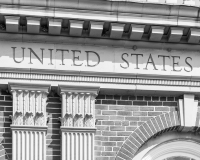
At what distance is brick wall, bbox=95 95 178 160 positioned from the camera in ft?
74.7

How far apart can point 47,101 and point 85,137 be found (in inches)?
50.5

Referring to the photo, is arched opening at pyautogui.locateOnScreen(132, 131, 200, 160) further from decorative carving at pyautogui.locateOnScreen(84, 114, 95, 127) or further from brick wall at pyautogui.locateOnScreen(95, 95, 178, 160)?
decorative carving at pyautogui.locateOnScreen(84, 114, 95, 127)

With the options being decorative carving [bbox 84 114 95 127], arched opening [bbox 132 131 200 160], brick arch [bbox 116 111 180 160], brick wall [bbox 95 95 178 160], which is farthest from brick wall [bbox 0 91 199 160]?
arched opening [bbox 132 131 200 160]

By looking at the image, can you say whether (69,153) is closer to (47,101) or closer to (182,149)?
(47,101)

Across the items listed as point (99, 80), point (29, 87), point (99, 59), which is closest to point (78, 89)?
point (99, 80)

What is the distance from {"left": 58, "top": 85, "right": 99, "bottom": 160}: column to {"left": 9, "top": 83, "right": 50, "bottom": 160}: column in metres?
0.48

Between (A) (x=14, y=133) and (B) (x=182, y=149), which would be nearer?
(A) (x=14, y=133)

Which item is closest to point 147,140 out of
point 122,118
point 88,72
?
point 122,118

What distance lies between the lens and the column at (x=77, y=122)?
73.3 feet

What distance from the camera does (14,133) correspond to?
22.1 m

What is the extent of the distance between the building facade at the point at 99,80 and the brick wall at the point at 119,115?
0.02 m

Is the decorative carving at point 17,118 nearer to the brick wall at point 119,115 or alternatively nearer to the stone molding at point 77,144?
the stone molding at point 77,144

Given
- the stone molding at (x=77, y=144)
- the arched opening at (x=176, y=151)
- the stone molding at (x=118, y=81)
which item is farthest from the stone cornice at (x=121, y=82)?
the arched opening at (x=176, y=151)

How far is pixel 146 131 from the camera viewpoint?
75.5 feet
